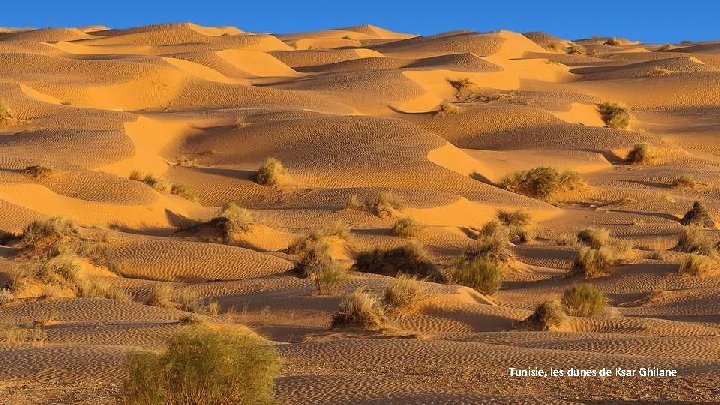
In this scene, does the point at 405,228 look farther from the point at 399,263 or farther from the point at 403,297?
the point at 403,297

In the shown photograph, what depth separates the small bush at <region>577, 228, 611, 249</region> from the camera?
22.6m

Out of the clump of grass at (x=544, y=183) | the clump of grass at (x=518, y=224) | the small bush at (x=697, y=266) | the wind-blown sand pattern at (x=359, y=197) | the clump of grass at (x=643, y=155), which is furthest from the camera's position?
the clump of grass at (x=643, y=155)

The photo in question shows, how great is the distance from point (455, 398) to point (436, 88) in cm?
3695

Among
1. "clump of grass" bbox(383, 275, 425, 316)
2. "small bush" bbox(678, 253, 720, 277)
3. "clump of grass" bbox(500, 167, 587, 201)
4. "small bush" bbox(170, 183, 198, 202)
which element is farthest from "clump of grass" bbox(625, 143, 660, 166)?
"clump of grass" bbox(383, 275, 425, 316)

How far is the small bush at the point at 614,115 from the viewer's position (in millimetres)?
41062

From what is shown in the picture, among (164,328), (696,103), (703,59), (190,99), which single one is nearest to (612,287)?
(164,328)

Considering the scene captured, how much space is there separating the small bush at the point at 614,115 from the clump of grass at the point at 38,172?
75.1 ft

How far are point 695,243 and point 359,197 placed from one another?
27.2 feet

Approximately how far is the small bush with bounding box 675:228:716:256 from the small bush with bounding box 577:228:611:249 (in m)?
1.53

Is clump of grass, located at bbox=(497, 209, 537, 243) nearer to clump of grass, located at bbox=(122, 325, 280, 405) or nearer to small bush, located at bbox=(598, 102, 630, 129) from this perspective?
small bush, located at bbox=(598, 102, 630, 129)

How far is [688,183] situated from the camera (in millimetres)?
31344

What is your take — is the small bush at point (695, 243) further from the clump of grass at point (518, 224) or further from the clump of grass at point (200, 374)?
the clump of grass at point (200, 374)

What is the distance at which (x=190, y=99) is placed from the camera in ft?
134

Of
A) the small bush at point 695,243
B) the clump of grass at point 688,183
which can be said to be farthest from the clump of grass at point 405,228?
the clump of grass at point 688,183
